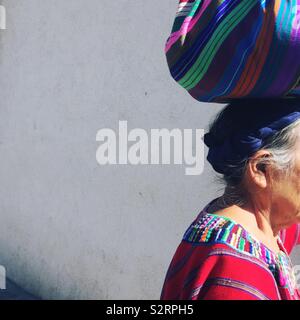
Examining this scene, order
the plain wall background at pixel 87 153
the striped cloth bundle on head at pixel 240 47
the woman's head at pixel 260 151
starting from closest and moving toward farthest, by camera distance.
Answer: the striped cloth bundle on head at pixel 240 47 → the woman's head at pixel 260 151 → the plain wall background at pixel 87 153

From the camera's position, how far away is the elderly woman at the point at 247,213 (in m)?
1.52

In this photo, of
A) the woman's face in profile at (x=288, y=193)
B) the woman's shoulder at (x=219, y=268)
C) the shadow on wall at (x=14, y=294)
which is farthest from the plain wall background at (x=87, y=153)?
the woman's shoulder at (x=219, y=268)

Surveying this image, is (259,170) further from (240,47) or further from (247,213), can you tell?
(240,47)

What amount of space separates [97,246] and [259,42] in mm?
2784

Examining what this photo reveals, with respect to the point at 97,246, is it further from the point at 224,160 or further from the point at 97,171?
the point at 224,160

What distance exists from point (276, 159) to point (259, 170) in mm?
54

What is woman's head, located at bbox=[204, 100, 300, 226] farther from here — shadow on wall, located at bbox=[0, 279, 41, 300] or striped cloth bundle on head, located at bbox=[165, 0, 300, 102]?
shadow on wall, located at bbox=[0, 279, 41, 300]

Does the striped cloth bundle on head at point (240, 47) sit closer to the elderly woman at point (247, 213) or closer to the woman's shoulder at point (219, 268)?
the elderly woman at point (247, 213)

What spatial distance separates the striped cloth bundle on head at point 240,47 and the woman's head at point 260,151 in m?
0.06

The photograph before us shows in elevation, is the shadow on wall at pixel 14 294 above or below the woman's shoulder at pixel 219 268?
below

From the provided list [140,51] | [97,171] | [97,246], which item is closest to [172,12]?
[140,51]

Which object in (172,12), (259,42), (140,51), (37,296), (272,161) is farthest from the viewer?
(37,296)

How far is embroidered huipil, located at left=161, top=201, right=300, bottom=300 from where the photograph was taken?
150 centimetres
